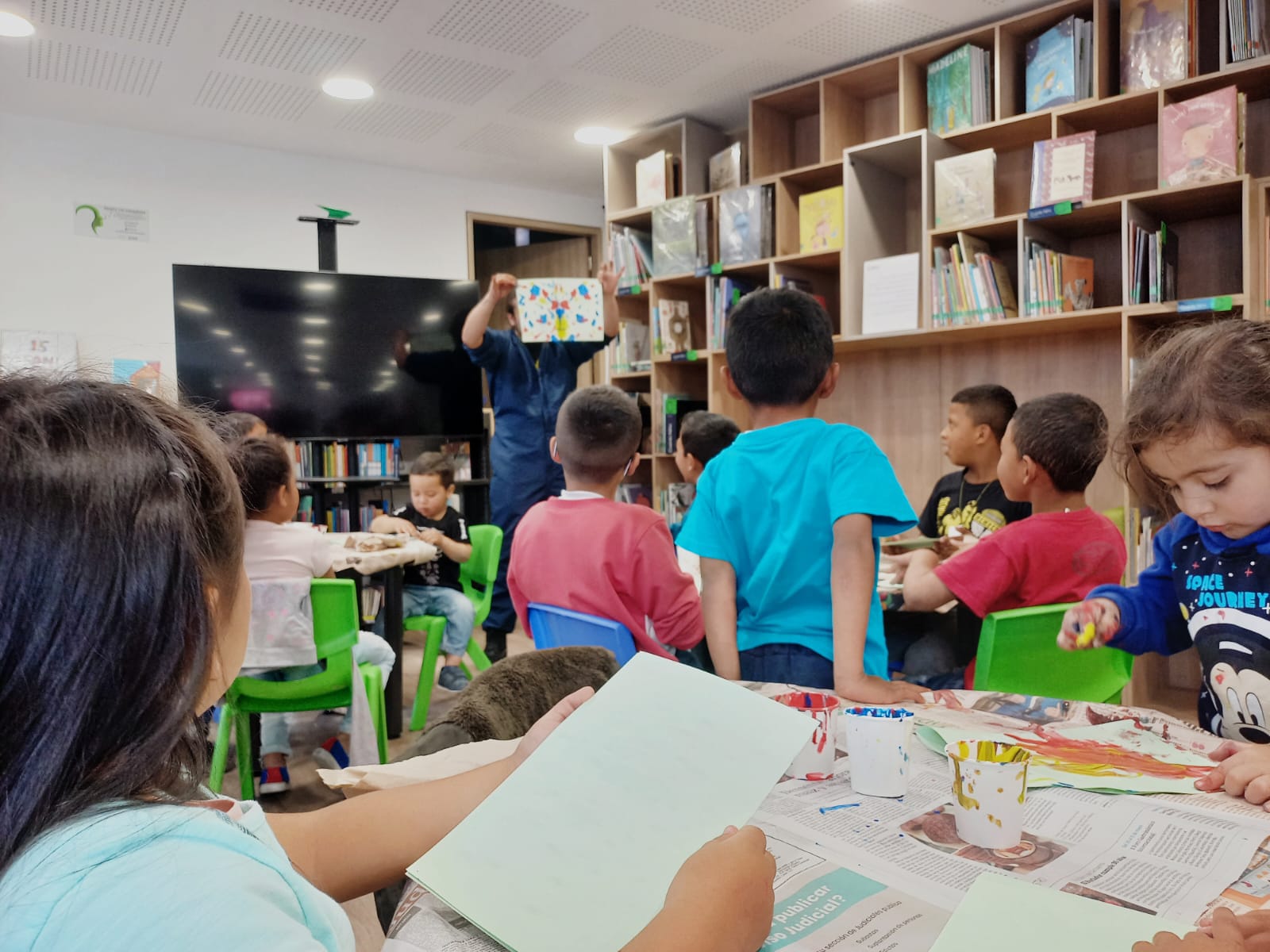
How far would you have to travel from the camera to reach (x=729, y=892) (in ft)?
1.82

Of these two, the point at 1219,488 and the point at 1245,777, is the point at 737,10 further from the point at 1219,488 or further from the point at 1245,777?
the point at 1245,777

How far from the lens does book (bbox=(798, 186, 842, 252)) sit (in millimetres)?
3779

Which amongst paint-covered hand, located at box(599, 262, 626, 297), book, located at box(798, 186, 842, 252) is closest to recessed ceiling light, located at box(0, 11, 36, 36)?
paint-covered hand, located at box(599, 262, 626, 297)

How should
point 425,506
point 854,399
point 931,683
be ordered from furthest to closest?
1. point 854,399
2. point 425,506
3. point 931,683

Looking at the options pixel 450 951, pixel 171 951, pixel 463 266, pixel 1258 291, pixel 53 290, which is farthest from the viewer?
pixel 463 266

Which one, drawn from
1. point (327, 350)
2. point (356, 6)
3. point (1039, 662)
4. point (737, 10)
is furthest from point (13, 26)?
point (1039, 662)

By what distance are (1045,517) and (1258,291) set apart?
1655mm

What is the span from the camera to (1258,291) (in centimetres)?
287

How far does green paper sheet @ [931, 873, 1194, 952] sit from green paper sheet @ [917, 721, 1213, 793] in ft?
0.66

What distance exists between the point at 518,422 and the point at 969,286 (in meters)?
1.97

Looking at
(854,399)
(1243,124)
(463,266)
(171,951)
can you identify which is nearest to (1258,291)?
(1243,124)

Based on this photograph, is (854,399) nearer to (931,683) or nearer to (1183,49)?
(1183,49)

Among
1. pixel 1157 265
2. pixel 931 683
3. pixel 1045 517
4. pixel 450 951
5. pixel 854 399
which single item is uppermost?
pixel 1157 265

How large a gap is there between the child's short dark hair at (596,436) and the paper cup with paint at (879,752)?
1.40m
